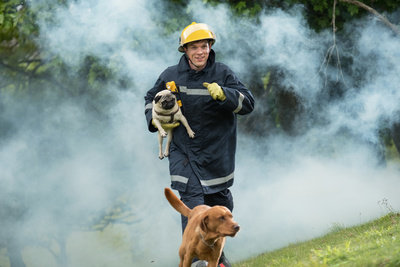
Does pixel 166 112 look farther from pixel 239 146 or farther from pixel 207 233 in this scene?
pixel 239 146

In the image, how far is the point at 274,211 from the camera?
879cm

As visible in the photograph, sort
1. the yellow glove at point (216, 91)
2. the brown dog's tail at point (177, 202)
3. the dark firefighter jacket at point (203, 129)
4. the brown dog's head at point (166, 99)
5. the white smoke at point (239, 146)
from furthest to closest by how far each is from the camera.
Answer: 1. the white smoke at point (239, 146)
2. the dark firefighter jacket at point (203, 129)
3. the brown dog's head at point (166, 99)
4. the yellow glove at point (216, 91)
5. the brown dog's tail at point (177, 202)

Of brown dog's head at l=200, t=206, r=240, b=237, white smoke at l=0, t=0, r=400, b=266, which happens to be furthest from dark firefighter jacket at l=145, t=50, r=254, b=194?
white smoke at l=0, t=0, r=400, b=266

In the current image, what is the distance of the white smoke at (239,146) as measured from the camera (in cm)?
764

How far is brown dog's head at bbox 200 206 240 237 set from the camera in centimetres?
313

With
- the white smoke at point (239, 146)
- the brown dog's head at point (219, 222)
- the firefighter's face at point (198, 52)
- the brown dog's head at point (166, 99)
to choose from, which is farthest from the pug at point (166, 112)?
the white smoke at point (239, 146)

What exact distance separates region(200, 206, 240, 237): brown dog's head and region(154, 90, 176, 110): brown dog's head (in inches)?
44.1

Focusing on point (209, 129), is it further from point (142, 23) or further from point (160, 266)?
point (160, 266)

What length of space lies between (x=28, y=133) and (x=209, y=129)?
4.62 meters

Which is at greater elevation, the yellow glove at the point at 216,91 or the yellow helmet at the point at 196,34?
the yellow helmet at the point at 196,34

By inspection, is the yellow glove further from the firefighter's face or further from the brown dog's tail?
the brown dog's tail

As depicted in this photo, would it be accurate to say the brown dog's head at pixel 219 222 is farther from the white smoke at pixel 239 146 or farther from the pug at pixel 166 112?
the white smoke at pixel 239 146

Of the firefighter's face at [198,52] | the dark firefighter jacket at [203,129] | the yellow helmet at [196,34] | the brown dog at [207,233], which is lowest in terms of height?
the brown dog at [207,233]

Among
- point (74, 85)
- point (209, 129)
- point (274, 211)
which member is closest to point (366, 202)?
point (274, 211)
